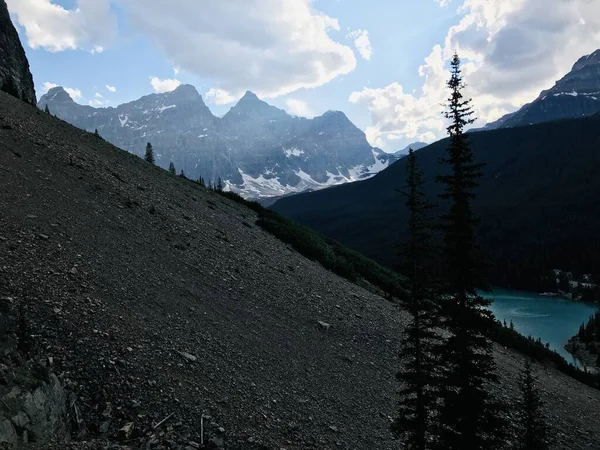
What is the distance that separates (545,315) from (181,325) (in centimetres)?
10349

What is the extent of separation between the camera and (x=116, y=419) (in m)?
12.2

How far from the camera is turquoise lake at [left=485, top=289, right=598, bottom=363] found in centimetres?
7800

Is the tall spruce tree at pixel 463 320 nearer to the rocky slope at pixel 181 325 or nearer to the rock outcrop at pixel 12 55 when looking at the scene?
the rocky slope at pixel 181 325

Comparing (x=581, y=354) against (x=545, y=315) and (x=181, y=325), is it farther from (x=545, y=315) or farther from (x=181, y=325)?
(x=181, y=325)

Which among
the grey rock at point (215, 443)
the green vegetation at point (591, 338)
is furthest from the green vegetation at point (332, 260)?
the green vegetation at point (591, 338)

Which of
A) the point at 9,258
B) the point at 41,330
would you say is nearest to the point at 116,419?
the point at 41,330

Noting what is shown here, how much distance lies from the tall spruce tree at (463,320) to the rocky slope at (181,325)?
3740mm

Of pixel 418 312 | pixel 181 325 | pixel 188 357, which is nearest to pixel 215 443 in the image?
pixel 188 357

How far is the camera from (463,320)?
49.8 feet

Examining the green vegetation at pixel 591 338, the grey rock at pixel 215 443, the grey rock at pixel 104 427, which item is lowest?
the green vegetation at pixel 591 338

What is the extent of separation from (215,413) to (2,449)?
6.26 meters

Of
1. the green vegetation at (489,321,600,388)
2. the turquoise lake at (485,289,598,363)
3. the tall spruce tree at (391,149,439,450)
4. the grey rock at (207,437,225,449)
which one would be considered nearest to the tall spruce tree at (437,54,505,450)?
the tall spruce tree at (391,149,439,450)

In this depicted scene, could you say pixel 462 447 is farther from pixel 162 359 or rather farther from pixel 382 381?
pixel 162 359

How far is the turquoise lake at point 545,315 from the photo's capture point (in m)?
78.0
